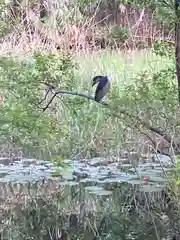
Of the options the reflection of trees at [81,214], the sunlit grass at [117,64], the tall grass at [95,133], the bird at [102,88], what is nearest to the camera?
the reflection of trees at [81,214]

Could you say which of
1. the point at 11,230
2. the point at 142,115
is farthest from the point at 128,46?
the point at 11,230

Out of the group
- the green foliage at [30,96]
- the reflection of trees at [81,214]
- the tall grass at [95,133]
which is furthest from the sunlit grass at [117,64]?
the reflection of trees at [81,214]

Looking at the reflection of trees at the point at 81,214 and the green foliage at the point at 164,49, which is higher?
the green foliage at the point at 164,49

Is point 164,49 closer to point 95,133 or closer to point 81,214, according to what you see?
point 95,133

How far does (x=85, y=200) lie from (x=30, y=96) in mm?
763

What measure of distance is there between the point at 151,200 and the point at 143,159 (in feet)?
2.26

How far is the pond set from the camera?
11.0 ft

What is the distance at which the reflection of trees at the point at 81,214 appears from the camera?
3.31 metres

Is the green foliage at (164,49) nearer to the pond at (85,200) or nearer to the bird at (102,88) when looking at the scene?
the bird at (102,88)

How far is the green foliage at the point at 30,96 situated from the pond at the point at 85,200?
0.99 feet

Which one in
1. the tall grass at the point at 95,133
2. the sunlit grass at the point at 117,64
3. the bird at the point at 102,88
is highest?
the sunlit grass at the point at 117,64

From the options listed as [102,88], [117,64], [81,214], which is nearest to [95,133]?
[102,88]

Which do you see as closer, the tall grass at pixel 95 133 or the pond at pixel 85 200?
the pond at pixel 85 200

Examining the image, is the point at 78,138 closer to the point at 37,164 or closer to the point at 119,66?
the point at 37,164
